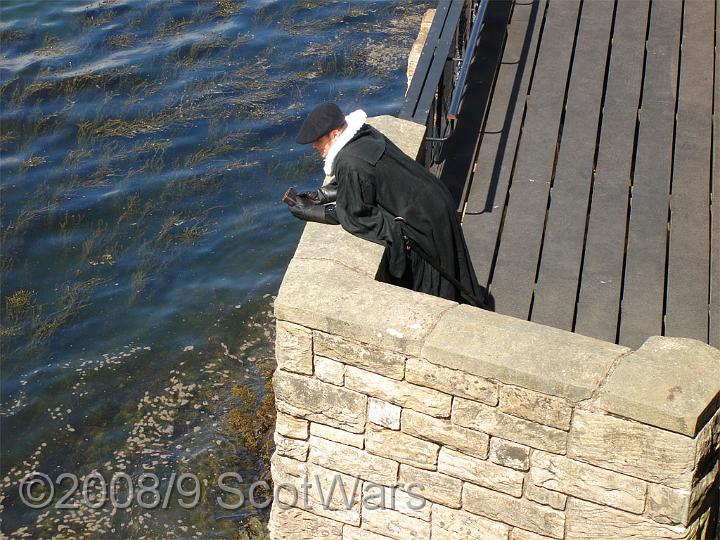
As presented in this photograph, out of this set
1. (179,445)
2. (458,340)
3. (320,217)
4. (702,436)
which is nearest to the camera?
(702,436)

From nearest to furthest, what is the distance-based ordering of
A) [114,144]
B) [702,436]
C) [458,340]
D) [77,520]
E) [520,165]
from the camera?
[702,436]
[458,340]
[520,165]
[77,520]
[114,144]

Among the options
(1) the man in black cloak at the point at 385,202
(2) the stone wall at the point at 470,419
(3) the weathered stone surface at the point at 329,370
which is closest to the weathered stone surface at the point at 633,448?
(2) the stone wall at the point at 470,419

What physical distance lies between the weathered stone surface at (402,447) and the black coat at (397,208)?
2.88ft

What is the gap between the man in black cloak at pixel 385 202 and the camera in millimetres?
4988

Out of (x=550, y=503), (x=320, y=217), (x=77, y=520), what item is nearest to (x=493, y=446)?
(x=550, y=503)

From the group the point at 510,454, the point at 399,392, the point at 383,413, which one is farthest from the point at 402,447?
the point at 510,454

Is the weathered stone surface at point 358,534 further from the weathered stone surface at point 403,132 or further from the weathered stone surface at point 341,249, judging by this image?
the weathered stone surface at point 403,132

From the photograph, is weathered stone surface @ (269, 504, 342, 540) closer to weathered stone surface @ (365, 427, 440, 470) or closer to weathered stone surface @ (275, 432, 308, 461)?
weathered stone surface @ (275, 432, 308, 461)

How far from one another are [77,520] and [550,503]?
4.69 meters

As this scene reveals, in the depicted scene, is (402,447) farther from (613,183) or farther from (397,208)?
(613,183)

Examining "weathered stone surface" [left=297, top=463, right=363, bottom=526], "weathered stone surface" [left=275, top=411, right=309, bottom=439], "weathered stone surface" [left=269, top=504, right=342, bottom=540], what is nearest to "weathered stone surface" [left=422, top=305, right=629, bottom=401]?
"weathered stone surface" [left=275, top=411, right=309, bottom=439]

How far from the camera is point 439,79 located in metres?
6.40

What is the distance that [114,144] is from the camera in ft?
42.1

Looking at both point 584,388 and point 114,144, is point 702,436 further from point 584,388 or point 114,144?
point 114,144
